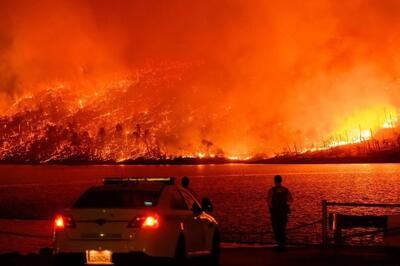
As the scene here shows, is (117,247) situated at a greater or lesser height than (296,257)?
greater

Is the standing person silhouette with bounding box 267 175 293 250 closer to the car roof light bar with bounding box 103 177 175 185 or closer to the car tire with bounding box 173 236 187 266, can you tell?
the car roof light bar with bounding box 103 177 175 185

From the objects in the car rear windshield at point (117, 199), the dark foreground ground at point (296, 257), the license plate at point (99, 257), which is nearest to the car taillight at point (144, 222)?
the car rear windshield at point (117, 199)

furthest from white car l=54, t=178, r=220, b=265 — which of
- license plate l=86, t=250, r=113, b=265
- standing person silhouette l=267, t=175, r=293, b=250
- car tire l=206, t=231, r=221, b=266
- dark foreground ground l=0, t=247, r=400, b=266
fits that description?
standing person silhouette l=267, t=175, r=293, b=250

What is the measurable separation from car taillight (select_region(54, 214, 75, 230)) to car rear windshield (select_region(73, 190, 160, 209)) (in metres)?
0.38

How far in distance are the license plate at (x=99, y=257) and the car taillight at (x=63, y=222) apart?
1.85 ft

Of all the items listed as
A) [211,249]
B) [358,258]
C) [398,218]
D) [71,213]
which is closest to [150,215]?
[71,213]

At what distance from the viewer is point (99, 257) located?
12688 millimetres

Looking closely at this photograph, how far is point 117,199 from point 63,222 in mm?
1165

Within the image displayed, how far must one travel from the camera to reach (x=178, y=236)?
13.4m

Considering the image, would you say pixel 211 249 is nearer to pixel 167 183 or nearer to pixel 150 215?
pixel 167 183

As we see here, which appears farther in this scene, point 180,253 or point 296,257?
point 296,257

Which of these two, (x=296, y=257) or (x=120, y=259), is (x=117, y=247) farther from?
(x=296, y=257)

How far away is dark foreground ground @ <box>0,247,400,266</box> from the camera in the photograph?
652 inches

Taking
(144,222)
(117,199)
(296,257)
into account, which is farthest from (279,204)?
(144,222)
